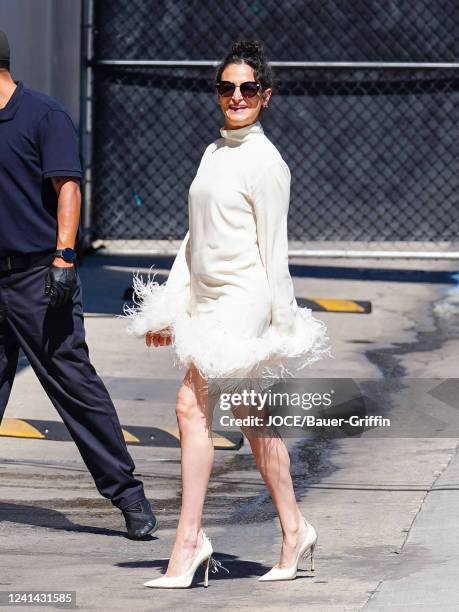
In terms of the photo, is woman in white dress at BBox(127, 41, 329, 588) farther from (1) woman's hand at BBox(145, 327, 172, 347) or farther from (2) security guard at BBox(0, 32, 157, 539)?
(2) security guard at BBox(0, 32, 157, 539)

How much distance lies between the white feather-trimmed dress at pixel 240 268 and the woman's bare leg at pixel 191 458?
84 mm

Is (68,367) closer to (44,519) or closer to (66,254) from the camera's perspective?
(66,254)

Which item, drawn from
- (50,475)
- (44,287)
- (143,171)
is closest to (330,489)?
(50,475)

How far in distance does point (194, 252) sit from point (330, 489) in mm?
1759

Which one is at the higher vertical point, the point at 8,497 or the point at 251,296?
the point at 251,296

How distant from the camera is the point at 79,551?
499cm

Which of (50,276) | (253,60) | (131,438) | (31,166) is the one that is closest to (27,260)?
(50,276)

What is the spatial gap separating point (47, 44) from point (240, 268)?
682 cm

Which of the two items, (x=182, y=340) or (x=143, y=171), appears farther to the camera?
(x=143, y=171)

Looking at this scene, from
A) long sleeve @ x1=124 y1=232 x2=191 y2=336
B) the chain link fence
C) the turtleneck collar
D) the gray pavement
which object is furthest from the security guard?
the chain link fence

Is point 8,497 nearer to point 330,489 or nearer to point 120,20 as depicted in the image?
point 330,489

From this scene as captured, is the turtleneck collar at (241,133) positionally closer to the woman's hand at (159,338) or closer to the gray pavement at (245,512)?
the woman's hand at (159,338)

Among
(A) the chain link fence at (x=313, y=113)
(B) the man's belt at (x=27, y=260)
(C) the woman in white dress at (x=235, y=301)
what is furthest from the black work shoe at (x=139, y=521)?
(A) the chain link fence at (x=313, y=113)

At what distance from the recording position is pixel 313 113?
12109 mm
